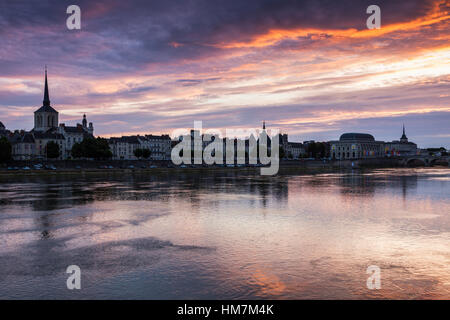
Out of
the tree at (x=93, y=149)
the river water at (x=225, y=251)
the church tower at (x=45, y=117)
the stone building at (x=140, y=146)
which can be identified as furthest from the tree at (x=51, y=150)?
the river water at (x=225, y=251)

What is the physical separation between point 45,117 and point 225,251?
489 ft

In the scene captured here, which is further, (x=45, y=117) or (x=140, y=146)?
(x=140, y=146)

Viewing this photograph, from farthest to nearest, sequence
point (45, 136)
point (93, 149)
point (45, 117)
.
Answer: point (45, 117)
point (45, 136)
point (93, 149)

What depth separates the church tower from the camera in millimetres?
149750

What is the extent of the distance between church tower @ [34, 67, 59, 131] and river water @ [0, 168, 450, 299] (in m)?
131

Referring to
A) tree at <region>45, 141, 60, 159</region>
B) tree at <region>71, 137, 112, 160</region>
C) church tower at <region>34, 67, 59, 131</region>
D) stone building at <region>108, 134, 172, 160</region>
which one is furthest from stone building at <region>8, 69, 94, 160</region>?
tree at <region>71, 137, 112, 160</region>

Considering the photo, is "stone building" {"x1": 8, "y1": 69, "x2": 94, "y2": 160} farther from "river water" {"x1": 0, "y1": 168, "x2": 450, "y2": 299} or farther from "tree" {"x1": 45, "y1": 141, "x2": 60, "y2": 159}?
"river water" {"x1": 0, "y1": 168, "x2": 450, "y2": 299}

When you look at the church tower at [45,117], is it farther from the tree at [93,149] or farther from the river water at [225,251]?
the river water at [225,251]

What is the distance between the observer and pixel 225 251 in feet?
54.9

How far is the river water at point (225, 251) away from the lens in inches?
481

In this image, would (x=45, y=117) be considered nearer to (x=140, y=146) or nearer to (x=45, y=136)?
(x=45, y=136)

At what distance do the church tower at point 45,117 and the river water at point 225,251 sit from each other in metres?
131

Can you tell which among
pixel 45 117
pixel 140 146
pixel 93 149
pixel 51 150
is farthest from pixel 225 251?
pixel 140 146
